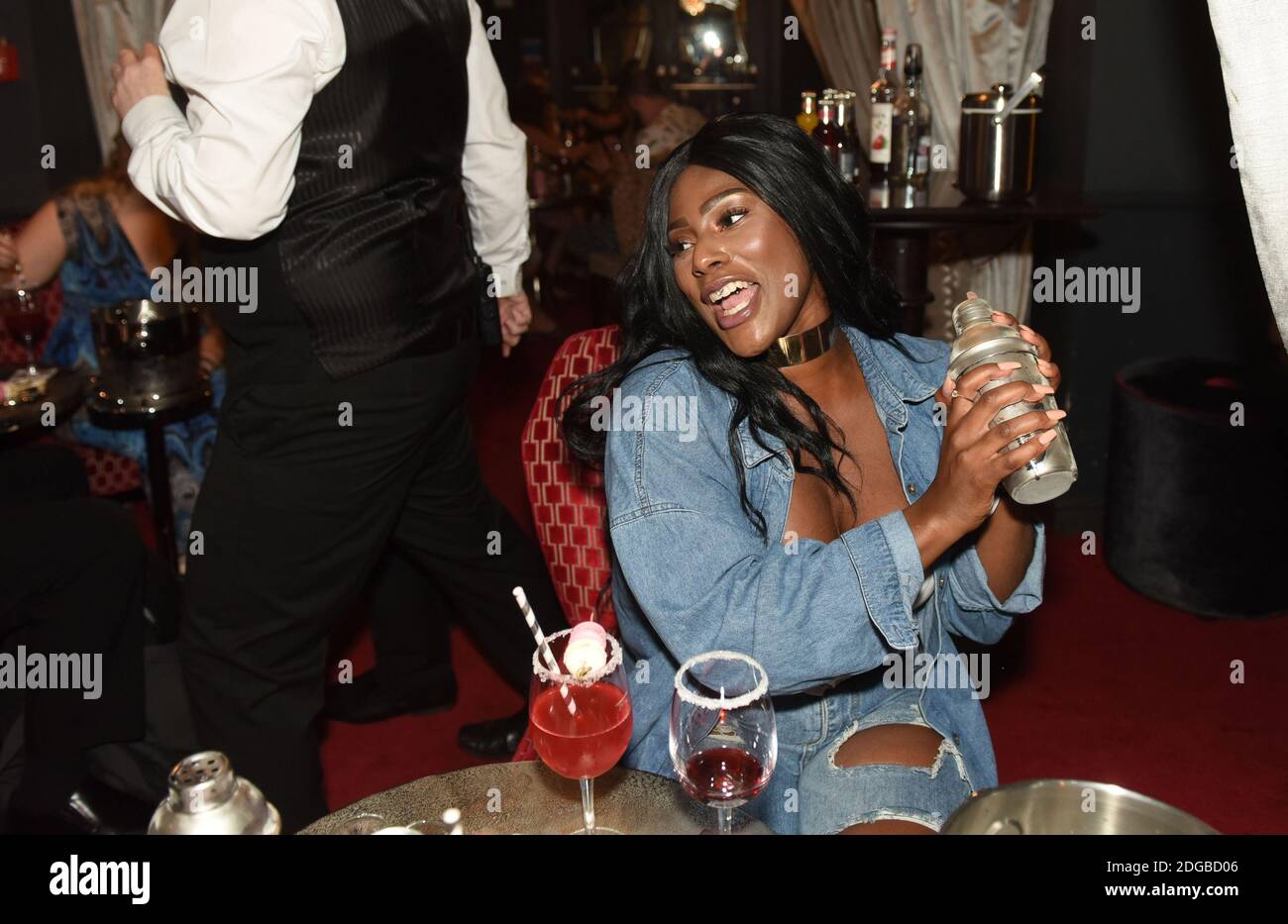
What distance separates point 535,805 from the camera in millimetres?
1271

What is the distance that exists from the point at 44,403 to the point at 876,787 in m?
2.27

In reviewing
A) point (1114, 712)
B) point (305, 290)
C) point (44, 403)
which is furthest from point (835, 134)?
point (44, 403)

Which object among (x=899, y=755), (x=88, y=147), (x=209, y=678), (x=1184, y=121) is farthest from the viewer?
(x=88, y=147)

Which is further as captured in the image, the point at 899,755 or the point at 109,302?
the point at 109,302

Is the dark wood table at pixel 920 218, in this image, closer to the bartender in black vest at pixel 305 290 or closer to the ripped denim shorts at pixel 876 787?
the bartender in black vest at pixel 305 290

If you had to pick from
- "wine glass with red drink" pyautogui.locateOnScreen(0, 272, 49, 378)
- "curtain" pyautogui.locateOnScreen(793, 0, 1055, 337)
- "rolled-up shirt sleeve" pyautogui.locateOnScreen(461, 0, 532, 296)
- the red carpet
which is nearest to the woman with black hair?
"rolled-up shirt sleeve" pyautogui.locateOnScreen(461, 0, 532, 296)

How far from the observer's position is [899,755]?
1.55m

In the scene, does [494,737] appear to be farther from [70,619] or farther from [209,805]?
[209,805]

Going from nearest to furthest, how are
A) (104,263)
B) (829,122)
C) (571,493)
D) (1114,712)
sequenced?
(571,493)
(1114,712)
(104,263)
(829,122)

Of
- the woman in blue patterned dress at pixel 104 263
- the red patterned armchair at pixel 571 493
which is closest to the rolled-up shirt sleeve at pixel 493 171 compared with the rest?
the red patterned armchair at pixel 571 493

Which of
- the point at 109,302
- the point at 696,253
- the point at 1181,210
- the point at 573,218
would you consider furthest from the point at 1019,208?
the point at 573,218
